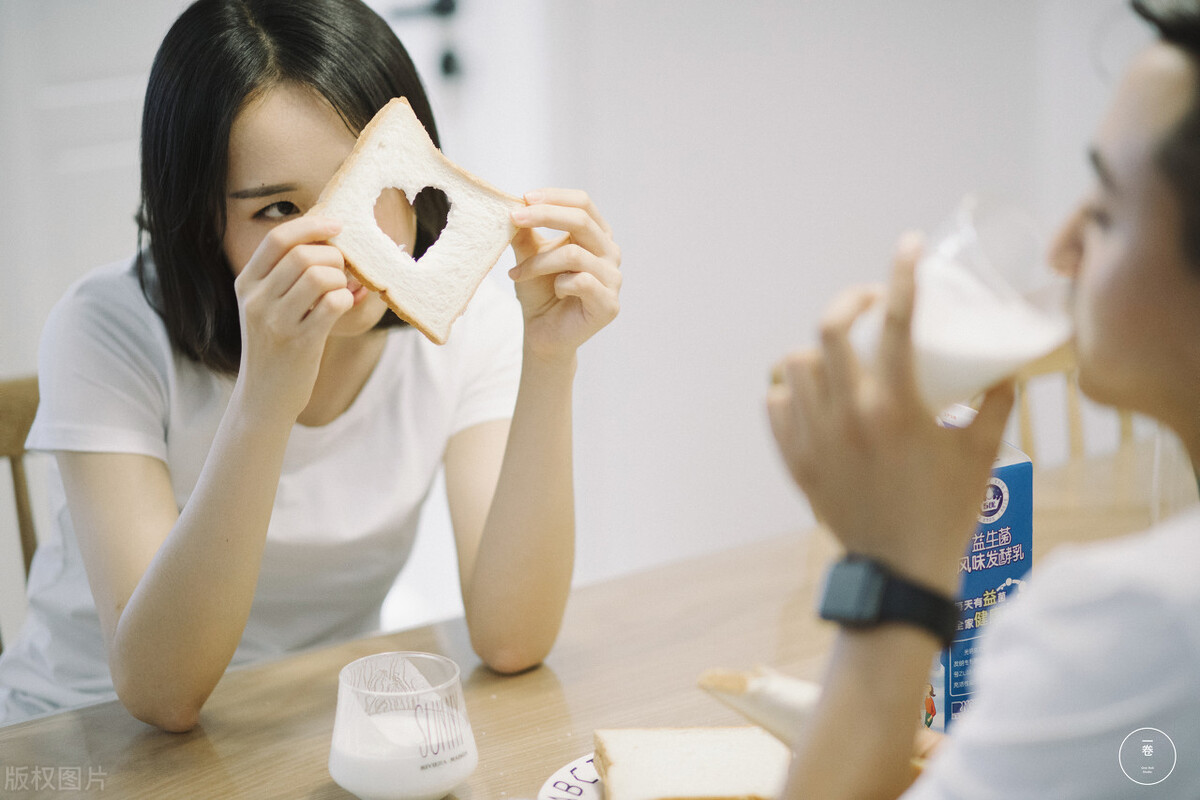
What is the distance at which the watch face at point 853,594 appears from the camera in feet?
1.75

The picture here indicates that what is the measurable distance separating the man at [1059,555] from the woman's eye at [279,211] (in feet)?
2.21

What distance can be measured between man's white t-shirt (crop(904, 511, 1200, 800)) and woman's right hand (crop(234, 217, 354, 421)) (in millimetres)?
645

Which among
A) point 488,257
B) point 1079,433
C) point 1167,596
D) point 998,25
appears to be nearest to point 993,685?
point 1167,596

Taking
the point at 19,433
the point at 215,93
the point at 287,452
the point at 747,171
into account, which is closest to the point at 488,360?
the point at 287,452

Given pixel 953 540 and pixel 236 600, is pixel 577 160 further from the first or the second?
pixel 953 540

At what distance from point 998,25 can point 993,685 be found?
310cm

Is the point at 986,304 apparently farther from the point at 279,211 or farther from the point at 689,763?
the point at 279,211

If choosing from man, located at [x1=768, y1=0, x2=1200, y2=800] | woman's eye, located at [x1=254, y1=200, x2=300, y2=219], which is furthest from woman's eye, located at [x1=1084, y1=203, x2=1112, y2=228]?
woman's eye, located at [x1=254, y1=200, x2=300, y2=219]

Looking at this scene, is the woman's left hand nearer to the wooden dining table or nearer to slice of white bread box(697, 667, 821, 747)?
the wooden dining table

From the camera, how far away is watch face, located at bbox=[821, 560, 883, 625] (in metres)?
0.53

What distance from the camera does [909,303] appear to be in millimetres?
514

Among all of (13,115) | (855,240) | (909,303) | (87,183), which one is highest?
(909,303)

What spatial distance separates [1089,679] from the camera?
1.45 feet

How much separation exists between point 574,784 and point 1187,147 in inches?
25.5
